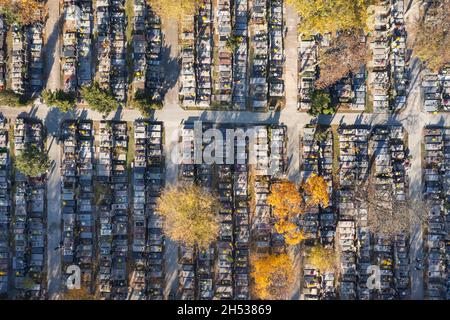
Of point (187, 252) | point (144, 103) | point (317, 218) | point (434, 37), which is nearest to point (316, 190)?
point (317, 218)

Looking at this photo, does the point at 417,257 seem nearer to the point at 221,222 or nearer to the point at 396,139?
the point at 396,139

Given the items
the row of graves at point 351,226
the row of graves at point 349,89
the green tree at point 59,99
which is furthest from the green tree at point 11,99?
the row of graves at point 351,226

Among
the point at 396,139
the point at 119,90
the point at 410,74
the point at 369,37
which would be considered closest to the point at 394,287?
the point at 396,139

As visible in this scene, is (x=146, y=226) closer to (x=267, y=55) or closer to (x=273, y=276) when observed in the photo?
(x=273, y=276)

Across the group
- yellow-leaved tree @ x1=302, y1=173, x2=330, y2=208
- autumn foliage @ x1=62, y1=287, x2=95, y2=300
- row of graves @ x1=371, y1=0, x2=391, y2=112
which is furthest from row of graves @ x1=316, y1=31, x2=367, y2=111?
autumn foliage @ x1=62, y1=287, x2=95, y2=300

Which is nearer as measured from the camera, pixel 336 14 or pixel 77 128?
pixel 336 14

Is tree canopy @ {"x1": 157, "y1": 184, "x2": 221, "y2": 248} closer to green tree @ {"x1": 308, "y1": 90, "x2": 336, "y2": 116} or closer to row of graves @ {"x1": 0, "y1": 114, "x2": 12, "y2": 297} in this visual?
green tree @ {"x1": 308, "y1": 90, "x2": 336, "y2": 116}
